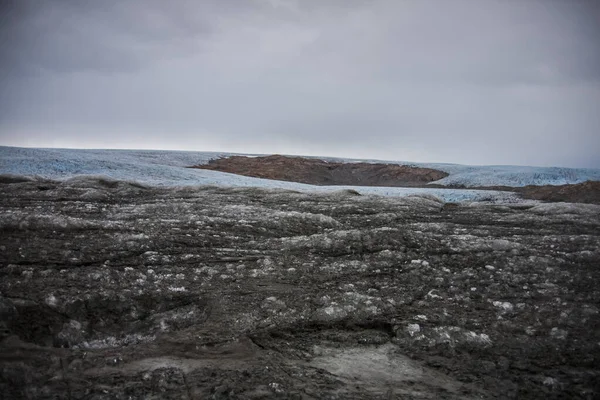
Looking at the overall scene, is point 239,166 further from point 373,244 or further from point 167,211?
point 373,244

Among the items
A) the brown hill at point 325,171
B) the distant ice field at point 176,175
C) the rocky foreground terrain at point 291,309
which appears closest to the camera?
the rocky foreground terrain at point 291,309

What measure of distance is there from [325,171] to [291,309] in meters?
30.3

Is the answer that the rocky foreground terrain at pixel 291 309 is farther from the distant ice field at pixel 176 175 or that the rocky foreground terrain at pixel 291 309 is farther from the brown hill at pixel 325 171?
the brown hill at pixel 325 171

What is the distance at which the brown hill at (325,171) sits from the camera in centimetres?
2989

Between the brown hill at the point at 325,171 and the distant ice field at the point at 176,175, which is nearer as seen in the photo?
the distant ice field at the point at 176,175

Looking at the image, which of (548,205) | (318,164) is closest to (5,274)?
(548,205)

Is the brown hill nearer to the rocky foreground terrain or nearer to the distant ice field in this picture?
the distant ice field

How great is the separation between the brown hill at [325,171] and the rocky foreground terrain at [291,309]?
76.0 ft

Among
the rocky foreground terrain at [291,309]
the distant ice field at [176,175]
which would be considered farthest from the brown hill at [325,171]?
the rocky foreground terrain at [291,309]

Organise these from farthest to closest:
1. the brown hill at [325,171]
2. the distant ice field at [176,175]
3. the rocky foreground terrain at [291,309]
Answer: the brown hill at [325,171] < the distant ice field at [176,175] < the rocky foreground terrain at [291,309]

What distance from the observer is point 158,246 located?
4.80 metres

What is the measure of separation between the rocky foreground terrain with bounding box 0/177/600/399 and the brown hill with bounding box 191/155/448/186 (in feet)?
76.0

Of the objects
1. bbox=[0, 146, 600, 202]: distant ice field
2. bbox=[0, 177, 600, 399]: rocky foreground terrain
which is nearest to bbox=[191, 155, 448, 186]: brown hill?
bbox=[0, 146, 600, 202]: distant ice field

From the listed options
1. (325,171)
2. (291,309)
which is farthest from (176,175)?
(325,171)
